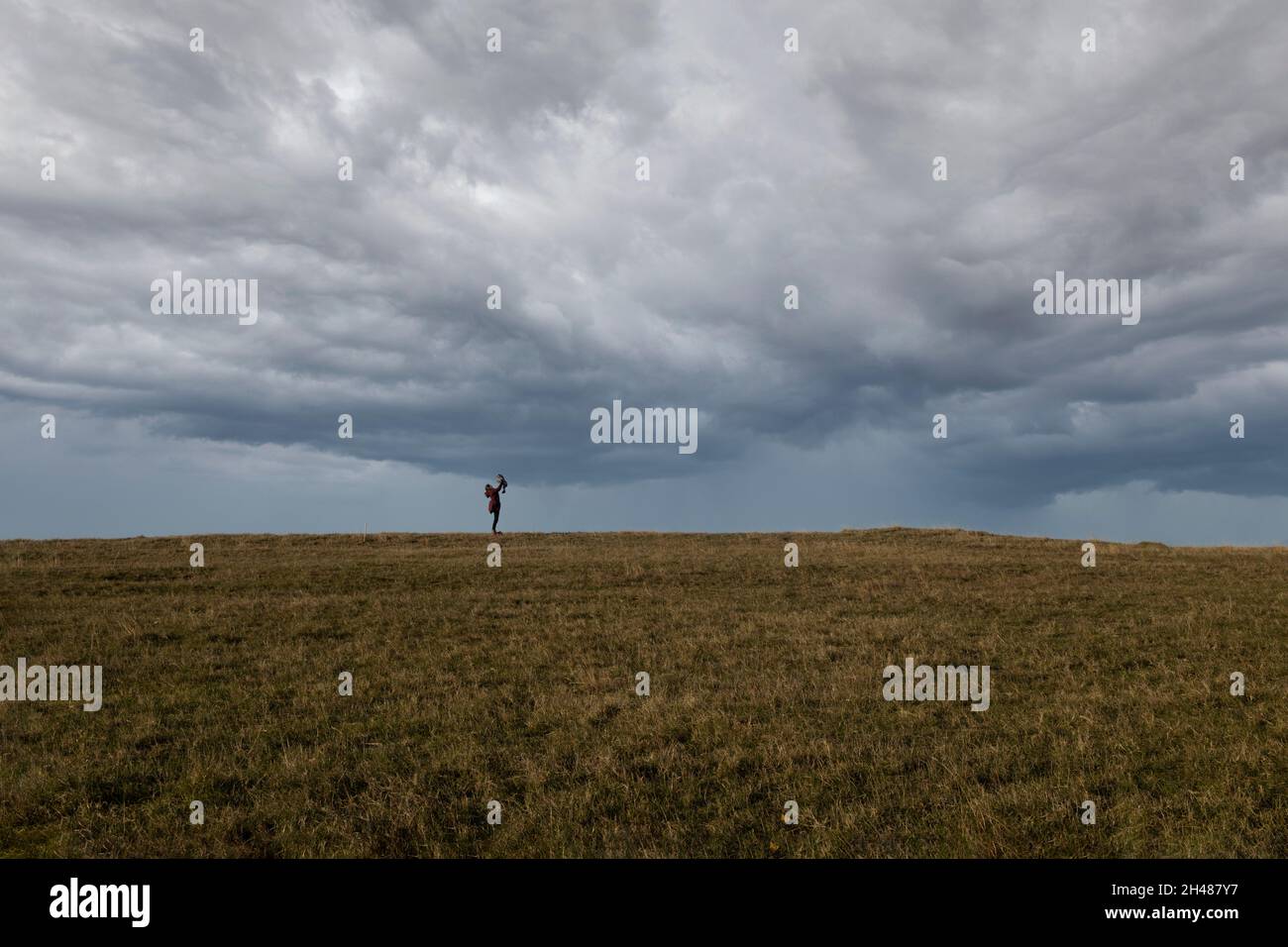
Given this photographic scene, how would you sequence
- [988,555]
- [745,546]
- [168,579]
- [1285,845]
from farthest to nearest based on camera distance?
[745,546], [988,555], [168,579], [1285,845]

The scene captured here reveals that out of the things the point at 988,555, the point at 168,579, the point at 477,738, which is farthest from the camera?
the point at 988,555

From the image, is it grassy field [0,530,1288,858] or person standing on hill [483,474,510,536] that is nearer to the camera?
grassy field [0,530,1288,858]

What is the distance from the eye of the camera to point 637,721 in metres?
13.9

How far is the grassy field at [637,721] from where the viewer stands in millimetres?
9773

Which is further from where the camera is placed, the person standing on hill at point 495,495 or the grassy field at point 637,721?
the person standing on hill at point 495,495

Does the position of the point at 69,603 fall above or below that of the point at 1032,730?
above

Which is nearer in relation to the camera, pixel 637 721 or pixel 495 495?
pixel 637 721

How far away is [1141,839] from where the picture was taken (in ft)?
30.5

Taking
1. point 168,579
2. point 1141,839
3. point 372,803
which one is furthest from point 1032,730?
point 168,579

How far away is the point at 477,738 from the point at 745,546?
2971 centimetres

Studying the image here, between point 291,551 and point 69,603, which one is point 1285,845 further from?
point 291,551

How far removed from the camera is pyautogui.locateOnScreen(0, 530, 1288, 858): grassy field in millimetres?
9773

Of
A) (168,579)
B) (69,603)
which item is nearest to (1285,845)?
(69,603)
